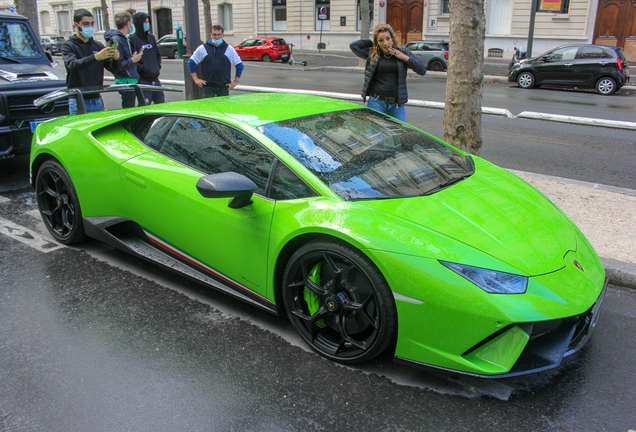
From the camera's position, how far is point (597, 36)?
28047mm

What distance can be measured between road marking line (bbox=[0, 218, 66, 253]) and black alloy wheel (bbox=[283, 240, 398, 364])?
2484mm

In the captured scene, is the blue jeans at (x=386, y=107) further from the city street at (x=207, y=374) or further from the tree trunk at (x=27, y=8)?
the tree trunk at (x=27, y=8)

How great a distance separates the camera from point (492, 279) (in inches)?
94.8

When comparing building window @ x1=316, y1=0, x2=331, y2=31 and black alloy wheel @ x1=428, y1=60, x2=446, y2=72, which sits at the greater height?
building window @ x1=316, y1=0, x2=331, y2=31

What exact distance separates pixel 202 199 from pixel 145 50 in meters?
6.10

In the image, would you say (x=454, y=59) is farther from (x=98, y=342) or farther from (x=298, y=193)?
(x=98, y=342)

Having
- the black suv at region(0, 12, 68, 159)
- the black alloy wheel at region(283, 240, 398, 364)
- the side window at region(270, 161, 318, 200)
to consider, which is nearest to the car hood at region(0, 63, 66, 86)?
the black suv at region(0, 12, 68, 159)

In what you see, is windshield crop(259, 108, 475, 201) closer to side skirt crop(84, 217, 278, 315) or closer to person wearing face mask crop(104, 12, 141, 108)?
side skirt crop(84, 217, 278, 315)

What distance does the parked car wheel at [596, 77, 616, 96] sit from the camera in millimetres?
16047

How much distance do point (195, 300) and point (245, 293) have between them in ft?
1.89

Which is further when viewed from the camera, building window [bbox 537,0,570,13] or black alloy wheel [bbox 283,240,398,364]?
building window [bbox 537,0,570,13]

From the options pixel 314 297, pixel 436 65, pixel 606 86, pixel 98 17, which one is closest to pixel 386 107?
pixel 314 297

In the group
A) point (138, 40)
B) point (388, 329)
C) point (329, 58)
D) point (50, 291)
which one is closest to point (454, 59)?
point (388, 329)

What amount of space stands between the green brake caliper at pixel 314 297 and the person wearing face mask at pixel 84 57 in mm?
4538
